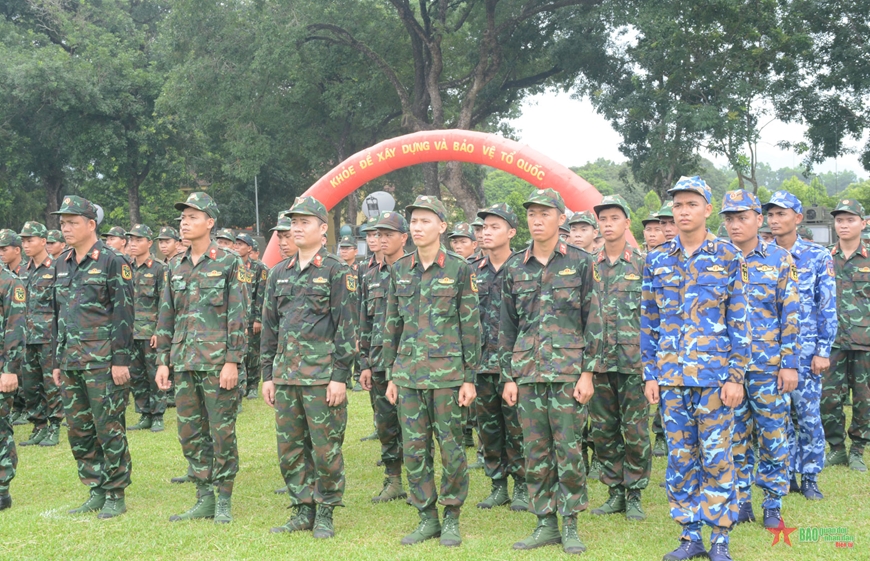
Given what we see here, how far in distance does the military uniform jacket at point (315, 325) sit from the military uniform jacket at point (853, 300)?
4.87 metres

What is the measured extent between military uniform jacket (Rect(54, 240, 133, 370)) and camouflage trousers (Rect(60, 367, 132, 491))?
0.43 feet

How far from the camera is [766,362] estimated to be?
5.47m

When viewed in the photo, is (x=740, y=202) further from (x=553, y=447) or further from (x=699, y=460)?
(x=553, y=447)

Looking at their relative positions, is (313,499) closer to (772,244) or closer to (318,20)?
(772,244)

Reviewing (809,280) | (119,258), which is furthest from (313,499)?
(809,280)

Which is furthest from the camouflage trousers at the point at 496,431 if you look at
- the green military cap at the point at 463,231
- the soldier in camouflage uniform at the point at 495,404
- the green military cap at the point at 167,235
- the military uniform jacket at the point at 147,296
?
the green military cap at the point at 167,235

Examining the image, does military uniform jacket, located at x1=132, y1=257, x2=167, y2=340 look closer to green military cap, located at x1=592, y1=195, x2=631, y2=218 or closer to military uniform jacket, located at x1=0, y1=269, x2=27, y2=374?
military uniform jacket, located at x1=0, y1=269, x2=27, y2=374

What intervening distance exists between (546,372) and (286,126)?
27.6 m

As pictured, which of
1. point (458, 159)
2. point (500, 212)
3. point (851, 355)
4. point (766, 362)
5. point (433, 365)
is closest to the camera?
point (433, 365)

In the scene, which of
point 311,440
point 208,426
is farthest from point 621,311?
point 208,426

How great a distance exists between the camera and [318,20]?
1064 inches

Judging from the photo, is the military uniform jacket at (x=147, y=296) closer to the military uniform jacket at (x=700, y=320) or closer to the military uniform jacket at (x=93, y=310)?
the military uniform jacket at (x=93, y=310)

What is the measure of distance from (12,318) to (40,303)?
11.2 ft

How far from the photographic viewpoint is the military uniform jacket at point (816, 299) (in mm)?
6363
